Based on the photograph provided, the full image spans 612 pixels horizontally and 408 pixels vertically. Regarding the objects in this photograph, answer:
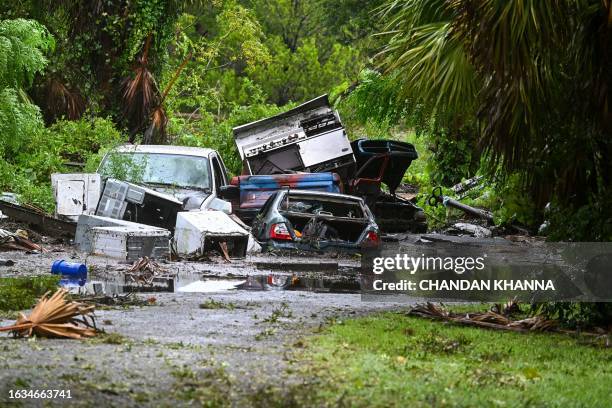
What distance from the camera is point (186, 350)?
7242 mm

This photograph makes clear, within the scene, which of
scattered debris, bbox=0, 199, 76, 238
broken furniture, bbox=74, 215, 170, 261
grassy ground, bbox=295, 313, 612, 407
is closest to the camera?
grassy ground, bbox=295, 313, 612, 407

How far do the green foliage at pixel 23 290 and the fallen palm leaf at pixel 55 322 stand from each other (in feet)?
5.09

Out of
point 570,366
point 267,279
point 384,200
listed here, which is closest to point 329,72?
point 384,200

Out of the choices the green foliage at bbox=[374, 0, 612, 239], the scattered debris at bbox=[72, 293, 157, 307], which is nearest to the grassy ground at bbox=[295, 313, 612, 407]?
the green foliage at bbox=[374, 0, 612, 239]

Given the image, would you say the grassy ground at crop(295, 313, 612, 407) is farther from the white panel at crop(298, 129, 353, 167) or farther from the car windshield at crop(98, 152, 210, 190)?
the white panel at crop(298, 129, 353, 167)

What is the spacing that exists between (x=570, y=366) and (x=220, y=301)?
389 cm

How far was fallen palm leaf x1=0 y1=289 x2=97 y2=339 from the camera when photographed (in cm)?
755

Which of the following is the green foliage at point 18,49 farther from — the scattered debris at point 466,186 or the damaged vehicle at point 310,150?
the scattered debris at point 466,186

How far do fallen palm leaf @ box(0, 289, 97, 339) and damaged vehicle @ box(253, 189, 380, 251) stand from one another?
798 centimetres

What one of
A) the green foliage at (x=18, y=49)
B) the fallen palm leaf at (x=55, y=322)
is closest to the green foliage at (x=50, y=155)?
the green foliage at (x=18, y=49)

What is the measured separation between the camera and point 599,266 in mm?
9805

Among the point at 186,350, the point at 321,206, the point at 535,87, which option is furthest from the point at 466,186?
the point at 186,350

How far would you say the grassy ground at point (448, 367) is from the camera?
615 centimetres

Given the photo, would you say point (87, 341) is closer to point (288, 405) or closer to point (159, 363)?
point (159, 363)
